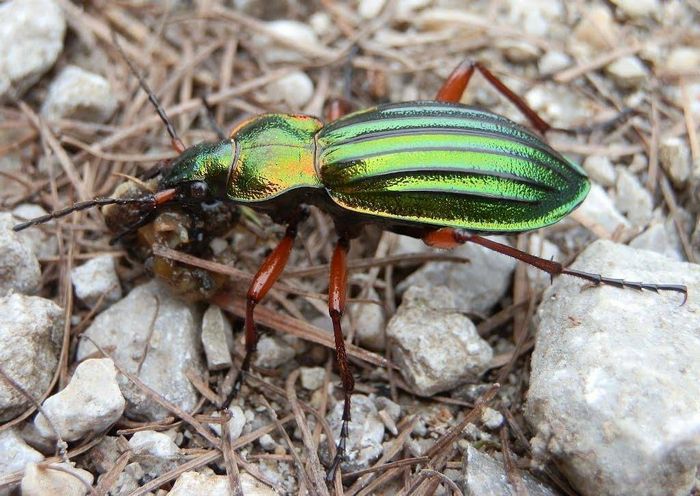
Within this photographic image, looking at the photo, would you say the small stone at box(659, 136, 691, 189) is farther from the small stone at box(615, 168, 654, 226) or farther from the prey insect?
the prey insect

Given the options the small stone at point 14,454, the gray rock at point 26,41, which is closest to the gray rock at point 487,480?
the small stone at point 14,454

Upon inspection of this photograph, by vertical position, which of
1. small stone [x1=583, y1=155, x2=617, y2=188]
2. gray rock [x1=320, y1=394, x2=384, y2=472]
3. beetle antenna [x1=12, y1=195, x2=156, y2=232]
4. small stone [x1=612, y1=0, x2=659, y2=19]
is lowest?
gray rock [x1=320, y1=394, x2=384, y2=472]

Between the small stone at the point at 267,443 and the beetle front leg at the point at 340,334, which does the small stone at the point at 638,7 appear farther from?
the small stone at the point at 267,443

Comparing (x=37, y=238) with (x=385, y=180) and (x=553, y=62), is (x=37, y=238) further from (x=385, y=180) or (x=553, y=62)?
(x=553, y=62)

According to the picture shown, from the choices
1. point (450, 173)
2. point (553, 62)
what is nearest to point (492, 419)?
point (450, 173)

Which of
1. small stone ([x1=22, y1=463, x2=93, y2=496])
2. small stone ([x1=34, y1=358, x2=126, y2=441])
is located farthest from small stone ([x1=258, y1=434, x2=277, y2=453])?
small stone ([x1=22, y1=463, x2=93, y2=496])

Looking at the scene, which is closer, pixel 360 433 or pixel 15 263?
pixel 360 433
